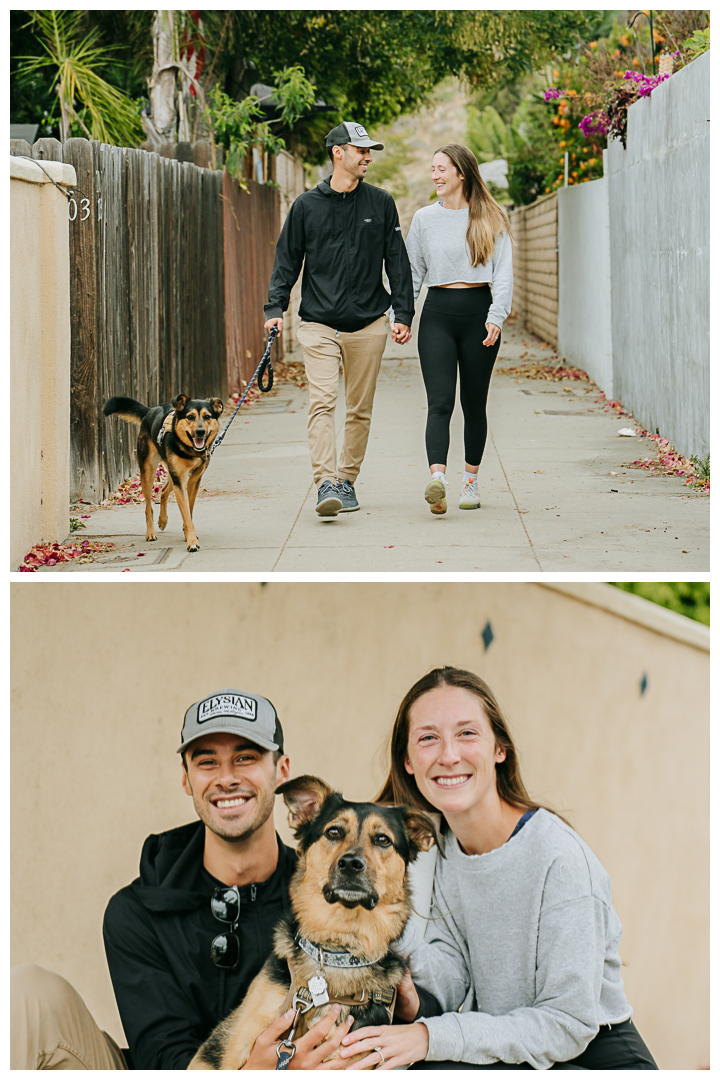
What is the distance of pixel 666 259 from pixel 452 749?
5.80 m

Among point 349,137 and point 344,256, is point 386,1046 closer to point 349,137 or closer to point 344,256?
point 344,256

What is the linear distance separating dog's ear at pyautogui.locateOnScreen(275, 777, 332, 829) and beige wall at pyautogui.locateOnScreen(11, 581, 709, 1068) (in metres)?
1.23

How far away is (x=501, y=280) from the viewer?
568cm

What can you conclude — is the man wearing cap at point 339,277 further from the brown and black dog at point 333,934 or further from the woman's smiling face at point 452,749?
the brown and black dog at point 333,934

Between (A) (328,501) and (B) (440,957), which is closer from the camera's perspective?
(B) (440,957)

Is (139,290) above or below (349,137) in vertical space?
below

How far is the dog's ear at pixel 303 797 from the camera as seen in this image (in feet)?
10.5

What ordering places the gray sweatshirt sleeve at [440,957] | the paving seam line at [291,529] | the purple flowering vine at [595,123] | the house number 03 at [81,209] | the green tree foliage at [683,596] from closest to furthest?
the gray sweatshirt sleeve at [440,957] → the paving seam line at [291,529] → the house number 03 at [81,209] → the green tree foliage at [683,596] → the purple flowering vine at [595,123]

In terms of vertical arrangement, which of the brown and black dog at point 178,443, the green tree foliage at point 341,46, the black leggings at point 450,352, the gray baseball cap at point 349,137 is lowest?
the brown and black dog at point 178,443

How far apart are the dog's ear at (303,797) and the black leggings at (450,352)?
299 cm

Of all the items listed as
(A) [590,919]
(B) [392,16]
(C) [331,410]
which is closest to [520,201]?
(B) [392,16]

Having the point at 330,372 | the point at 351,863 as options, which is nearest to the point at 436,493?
the point at 330,372

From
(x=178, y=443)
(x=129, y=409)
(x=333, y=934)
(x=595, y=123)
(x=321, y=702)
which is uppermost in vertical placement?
(x=595, y=123)

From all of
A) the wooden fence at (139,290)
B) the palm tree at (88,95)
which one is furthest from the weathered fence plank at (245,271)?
the palm tree at (88,95)
